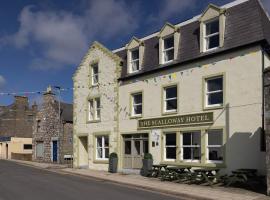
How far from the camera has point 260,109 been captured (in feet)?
57.6

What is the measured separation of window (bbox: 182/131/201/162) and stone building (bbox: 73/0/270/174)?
5cm

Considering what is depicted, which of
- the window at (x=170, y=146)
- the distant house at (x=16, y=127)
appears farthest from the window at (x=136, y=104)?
the distant house at (x=16, y=127)

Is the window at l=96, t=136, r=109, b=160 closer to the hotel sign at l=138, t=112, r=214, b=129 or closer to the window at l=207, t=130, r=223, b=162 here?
the hotel sign at l=138, t=112, r=214, b=129

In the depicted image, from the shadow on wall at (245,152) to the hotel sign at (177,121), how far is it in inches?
72.1

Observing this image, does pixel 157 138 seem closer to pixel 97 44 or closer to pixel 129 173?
pixel 129 173

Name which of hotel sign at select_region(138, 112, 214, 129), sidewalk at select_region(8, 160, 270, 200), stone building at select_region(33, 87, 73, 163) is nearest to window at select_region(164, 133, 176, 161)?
hotel sign at select_region(138, 112, 214, 129)

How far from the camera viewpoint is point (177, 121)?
70.9 ft

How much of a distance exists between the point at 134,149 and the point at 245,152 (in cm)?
906

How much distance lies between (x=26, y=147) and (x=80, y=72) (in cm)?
2642

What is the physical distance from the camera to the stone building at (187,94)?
18172 millimetres

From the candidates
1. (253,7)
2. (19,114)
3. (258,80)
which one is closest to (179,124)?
(258,80)

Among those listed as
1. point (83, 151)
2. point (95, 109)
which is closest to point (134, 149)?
point (95, 109)

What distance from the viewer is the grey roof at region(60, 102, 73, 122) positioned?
38.1 metres

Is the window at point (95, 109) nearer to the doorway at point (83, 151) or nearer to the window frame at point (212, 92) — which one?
the doorway at point (83, 151)
